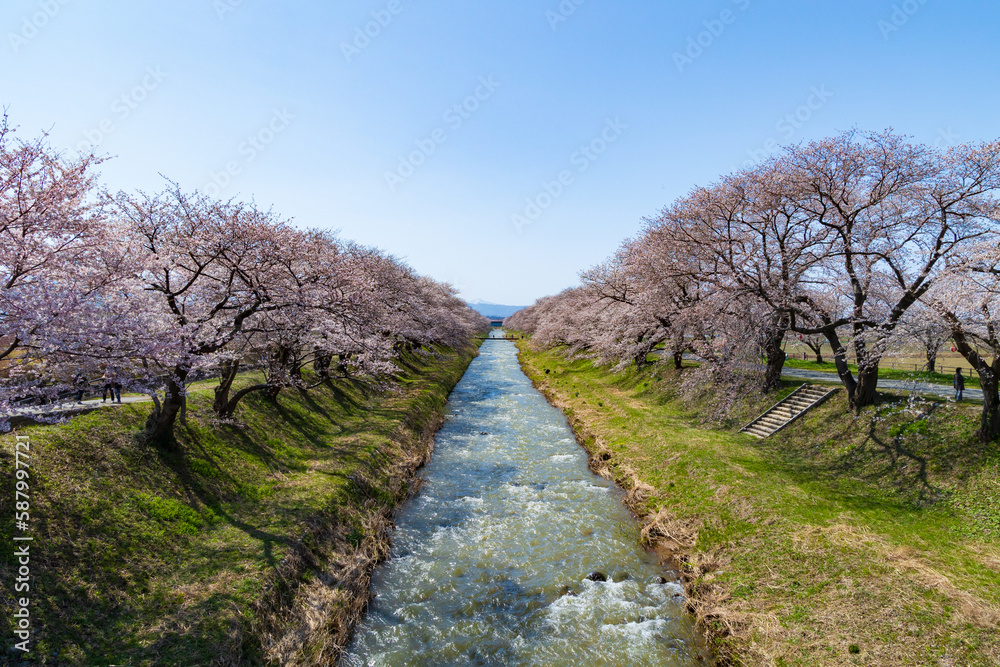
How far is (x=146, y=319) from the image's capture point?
12062 millimetres

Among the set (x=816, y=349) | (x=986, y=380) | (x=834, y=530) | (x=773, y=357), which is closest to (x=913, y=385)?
(x=986, y=380)

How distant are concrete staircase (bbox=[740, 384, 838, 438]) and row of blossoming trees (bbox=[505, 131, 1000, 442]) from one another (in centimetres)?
193

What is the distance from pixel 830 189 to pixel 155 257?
26.2 meters

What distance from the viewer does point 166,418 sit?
15258 mm

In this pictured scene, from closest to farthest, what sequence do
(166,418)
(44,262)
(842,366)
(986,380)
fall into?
(44,262), (166,418), (986,380), (842,366)

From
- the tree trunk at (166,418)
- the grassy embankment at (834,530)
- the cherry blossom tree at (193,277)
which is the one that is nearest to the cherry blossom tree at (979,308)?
the grassy embankment at (834,530)

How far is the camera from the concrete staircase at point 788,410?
947 inches

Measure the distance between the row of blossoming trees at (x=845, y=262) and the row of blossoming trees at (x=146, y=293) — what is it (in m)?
18.5

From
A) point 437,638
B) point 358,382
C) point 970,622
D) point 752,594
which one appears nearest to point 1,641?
point 437,638

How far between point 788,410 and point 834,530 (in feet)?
43.0

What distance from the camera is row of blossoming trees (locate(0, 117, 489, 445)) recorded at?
998 centimetres

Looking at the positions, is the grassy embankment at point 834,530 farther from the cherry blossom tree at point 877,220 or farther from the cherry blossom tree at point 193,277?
the cherry blossom tree at point 193,277

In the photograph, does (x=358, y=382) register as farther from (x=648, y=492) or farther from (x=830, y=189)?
(x=830, y=189)

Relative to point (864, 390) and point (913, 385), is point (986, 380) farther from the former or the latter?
point (864, 390)
